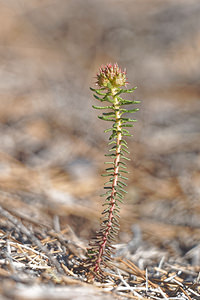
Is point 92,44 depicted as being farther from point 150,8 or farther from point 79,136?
point 79,136

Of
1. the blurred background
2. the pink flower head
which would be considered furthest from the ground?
the pink flower head

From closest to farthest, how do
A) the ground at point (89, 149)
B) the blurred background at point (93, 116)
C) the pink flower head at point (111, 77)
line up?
the pink flower head at point (111, 77)
the ground at point (89, 149)
the blurred background at point (93, 116)

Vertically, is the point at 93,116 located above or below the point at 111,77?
above

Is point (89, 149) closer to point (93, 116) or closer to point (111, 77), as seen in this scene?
point (93, 116)

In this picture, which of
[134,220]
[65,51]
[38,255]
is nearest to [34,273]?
[38,255]

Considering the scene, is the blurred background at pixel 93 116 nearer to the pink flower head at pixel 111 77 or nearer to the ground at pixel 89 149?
the ground at pixel 89 149

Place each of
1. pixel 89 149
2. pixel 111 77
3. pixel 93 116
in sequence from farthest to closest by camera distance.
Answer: pixel 93 116
pixel 89 149
pixel 111 77

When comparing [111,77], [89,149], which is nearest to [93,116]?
[89,149]

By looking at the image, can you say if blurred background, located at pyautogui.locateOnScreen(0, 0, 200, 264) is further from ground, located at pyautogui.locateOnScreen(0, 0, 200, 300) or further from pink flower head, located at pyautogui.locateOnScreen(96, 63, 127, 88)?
pink flower head, located at pyautogui.locateOnScreen(96, 63, 127, 88)

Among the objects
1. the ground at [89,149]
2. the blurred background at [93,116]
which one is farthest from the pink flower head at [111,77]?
the blurred background at [93,116]
